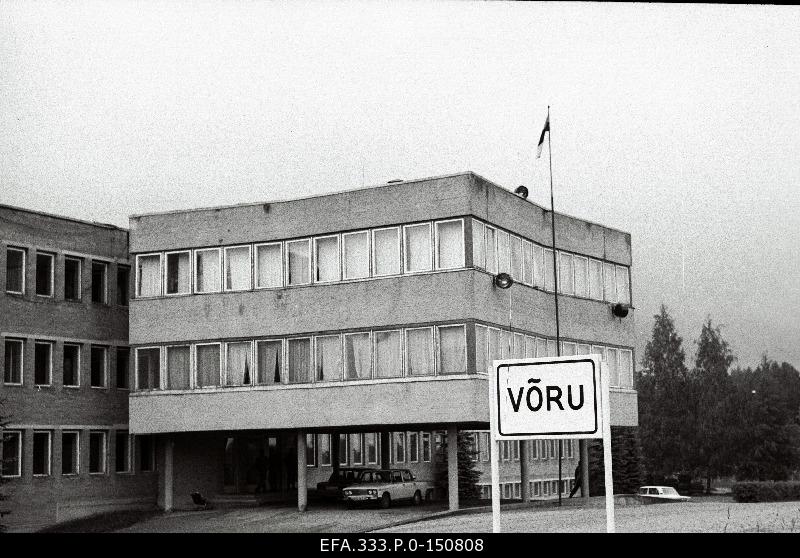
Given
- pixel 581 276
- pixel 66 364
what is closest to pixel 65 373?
pixel 66 364

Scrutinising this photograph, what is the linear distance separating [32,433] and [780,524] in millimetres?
22107

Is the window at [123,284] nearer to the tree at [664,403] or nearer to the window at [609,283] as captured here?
the window at [609,283]

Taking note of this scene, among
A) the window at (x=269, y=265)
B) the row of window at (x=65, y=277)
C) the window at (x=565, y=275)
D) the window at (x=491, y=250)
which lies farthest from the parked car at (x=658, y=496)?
the row of window at (x=65, y=277)

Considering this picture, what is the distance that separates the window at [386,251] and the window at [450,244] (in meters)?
1.24

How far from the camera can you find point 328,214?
34688 mm

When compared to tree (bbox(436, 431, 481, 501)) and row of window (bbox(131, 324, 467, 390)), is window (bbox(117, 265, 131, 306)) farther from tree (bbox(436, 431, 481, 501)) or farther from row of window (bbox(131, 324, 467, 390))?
tree (bbox(436, 431, 481, 501))

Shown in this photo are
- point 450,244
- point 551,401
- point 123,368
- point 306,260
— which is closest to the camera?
point 551,401

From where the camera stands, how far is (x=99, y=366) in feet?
129

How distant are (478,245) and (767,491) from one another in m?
12.4

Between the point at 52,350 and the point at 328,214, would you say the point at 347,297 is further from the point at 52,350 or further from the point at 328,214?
the point at 52,350

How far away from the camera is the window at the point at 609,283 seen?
135 ft

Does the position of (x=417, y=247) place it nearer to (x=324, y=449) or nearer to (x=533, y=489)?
(x=324, y=449)
